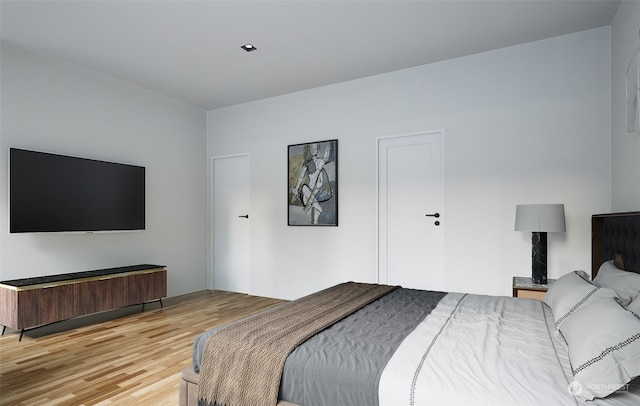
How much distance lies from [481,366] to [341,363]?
52 centimetres

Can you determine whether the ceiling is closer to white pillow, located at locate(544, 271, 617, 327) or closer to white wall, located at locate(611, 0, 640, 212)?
white wall, located at locate(611, 0, 640, 212)

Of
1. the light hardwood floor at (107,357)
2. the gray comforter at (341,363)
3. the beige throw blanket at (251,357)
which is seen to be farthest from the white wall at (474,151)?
the beige throw blanket at (251,357)

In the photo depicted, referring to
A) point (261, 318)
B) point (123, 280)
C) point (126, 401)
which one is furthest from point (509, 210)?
point (123, 280)

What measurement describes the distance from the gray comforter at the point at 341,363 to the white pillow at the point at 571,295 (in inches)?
28.6

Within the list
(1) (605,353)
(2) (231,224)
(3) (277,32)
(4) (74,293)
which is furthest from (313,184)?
(1) (605,353)

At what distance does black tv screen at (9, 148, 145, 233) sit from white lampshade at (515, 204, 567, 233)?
4.12 meters

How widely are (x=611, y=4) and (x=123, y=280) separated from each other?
5.06 meters

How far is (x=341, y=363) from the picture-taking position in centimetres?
143

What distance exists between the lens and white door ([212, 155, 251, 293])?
5.20 m

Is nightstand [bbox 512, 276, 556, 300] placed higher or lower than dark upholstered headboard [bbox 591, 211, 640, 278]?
lower

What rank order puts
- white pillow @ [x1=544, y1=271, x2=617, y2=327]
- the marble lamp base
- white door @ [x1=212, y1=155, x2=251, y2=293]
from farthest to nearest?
white door @ [x1=212, y1=155, x2=251, y2=293]
the marble lamp base
white pillow @ [x1=544, y1=271, x2=617, y2=327]

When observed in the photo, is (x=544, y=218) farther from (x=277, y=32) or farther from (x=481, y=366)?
(x=277, y=32)

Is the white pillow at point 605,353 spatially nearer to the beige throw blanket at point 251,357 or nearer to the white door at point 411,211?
the beige throw blanket at point 251,357

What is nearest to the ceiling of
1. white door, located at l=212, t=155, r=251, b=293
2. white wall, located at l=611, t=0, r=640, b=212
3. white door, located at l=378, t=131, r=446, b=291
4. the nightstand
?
white wall, located at l=611, t=0, r=640, b=212
